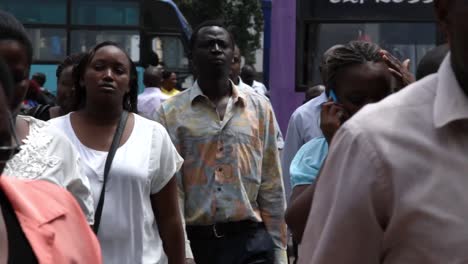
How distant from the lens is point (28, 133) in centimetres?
445

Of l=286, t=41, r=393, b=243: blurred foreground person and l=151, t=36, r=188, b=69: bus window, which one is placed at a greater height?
l=286, t=41, r=393, b=243: blurred foreground person

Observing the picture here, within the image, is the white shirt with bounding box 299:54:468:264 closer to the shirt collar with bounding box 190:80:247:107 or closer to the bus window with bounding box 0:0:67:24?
the shirt collar with bounding box 190:80:247:107

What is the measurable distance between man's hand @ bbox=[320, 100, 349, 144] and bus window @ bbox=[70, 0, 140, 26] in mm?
14174

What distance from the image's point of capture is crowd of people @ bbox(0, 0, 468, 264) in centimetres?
228

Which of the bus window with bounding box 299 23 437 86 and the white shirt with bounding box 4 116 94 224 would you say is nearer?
the white shirt with bounding box 4 116 94 224

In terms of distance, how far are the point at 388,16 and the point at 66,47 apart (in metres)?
7.14

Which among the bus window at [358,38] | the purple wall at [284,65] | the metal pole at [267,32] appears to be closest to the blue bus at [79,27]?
the metal pole at [267,32]

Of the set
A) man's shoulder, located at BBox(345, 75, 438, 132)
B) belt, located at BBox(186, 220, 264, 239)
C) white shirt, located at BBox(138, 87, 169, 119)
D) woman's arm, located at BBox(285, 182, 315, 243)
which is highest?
man's shoulder, located at BBox(345, 75, 438, 132)

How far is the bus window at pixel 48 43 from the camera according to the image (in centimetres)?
1805

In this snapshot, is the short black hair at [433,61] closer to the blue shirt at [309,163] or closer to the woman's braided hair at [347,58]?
the woman's braided hair at [347,58]

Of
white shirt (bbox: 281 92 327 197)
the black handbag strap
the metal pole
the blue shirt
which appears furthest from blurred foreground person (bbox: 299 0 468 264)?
the metal pole

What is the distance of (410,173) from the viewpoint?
2.27m

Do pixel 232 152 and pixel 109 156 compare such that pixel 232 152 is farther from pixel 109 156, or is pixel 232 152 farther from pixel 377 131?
pixel 377 131

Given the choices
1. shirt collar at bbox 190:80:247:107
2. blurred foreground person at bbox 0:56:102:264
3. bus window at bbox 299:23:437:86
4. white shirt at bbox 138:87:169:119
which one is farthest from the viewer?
white shirt at bbox 138:87:169:119
